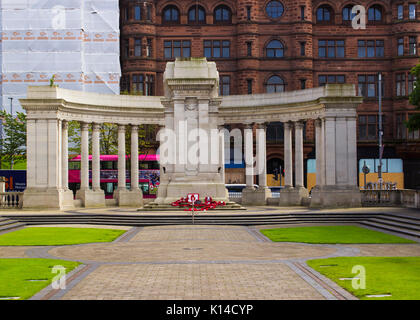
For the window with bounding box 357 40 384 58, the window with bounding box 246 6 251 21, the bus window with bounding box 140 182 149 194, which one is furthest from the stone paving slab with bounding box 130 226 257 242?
the window with bounding box 357 40 384 58

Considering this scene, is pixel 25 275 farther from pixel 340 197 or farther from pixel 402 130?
pixel 402 130

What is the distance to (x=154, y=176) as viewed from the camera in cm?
7044

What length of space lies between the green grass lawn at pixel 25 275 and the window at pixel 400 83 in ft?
256

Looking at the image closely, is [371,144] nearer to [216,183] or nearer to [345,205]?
[345,205]

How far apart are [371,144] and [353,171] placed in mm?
40948

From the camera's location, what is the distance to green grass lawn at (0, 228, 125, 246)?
2977 cm

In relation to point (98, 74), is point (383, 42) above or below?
above

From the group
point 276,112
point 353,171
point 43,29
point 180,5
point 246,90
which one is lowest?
point 353,171

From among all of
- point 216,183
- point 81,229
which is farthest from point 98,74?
point 81,229

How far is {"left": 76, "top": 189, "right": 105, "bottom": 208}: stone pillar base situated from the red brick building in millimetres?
34506

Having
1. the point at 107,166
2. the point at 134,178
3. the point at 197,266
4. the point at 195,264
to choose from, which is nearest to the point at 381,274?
the point at 197,266

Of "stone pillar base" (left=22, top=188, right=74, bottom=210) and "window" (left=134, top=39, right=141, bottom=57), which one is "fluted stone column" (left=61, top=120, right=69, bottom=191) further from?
"window" (left=134, top=39, right=141, bottom=57)

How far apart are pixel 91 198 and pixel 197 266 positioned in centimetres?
3600

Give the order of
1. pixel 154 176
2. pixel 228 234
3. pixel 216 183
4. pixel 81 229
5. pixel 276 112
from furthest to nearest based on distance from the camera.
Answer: pixel 154 176 → pixel 276 112 → pixel 216 183 → pixel 81 229 → pixel 228 234
